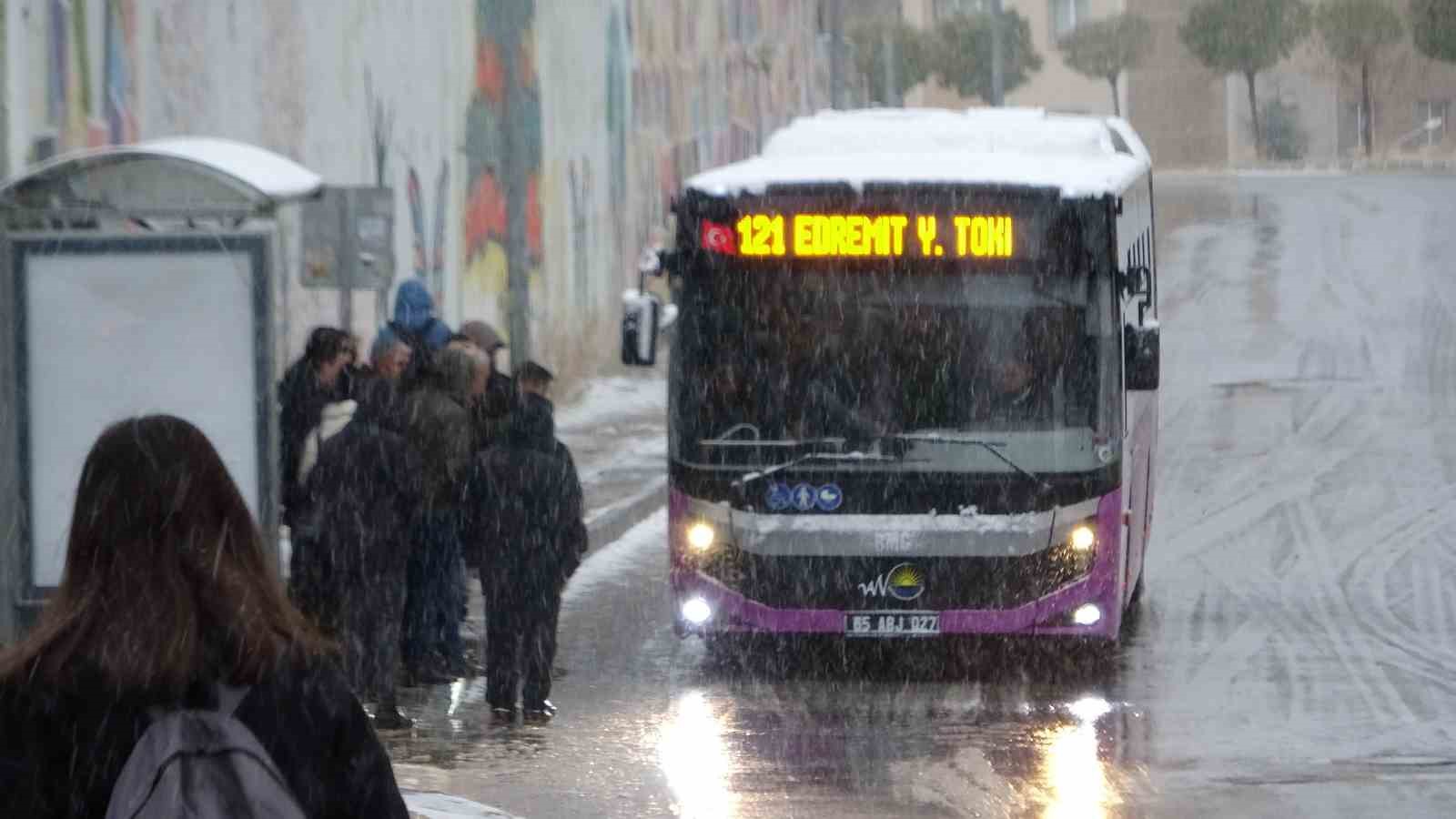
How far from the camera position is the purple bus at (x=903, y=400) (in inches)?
448

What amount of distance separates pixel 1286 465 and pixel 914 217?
10.8 metres

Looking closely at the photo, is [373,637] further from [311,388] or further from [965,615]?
[965,615]

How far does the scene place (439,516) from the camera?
11.1 meters

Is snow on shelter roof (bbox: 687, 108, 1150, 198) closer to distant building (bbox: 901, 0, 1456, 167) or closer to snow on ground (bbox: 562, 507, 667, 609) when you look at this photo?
snow on ground (bbox: 562, 507, 667, 609)

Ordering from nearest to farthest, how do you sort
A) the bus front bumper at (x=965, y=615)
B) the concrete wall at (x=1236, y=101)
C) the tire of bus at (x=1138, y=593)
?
the bus front bumper at (x=965, y=615) → the tire of bus at (x=1138, y=593) → the concrete wall at (x=1236, y=101)

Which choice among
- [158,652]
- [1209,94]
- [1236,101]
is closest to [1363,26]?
[1236,101]

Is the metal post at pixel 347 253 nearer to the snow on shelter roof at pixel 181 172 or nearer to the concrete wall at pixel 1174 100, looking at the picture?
the snow on shelter roof at pixel 181 172

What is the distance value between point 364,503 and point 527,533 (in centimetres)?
69

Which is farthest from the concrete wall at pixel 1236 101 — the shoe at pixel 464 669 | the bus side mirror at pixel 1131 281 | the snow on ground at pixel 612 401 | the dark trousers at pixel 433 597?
the dark trousers at pixel 433 597

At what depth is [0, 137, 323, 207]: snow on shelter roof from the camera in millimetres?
10188

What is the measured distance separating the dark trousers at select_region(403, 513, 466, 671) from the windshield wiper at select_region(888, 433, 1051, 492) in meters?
2.08

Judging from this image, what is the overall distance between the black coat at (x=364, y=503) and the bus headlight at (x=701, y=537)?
1.78 metres

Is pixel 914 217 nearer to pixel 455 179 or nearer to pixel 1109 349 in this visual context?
pixel 1109 349

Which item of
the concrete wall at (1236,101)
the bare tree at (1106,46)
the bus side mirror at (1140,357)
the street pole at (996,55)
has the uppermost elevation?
the bare tree at (1106,46)
